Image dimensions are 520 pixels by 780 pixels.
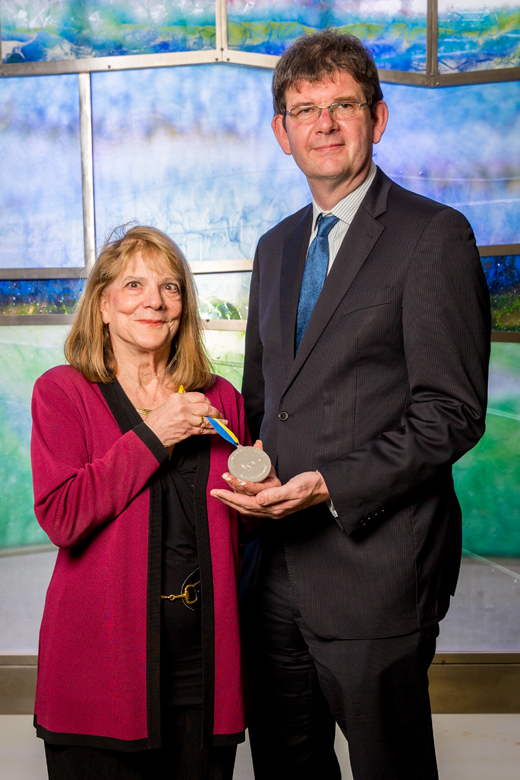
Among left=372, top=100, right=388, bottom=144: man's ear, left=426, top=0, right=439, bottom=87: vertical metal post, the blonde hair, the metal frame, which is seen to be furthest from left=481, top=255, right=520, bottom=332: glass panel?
the blonde hair

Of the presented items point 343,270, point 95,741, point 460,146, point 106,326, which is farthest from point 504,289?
point 95,741

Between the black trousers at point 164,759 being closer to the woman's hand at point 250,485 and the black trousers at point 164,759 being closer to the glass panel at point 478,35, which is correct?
the woman's hand at point 250,485

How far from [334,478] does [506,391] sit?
1944 mm

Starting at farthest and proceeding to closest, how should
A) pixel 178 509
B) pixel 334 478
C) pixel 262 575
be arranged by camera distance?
pixel 262 575, pixel 178 509, pixel 334 478

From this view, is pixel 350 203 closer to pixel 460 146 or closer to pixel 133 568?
pixel 133 568

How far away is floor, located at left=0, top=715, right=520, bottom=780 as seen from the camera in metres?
2.78

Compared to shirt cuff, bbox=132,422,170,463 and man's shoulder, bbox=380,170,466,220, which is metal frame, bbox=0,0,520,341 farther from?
shirt cuff, bbox=132,422,170,463

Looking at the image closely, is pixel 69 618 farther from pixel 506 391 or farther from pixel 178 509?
pixel 506 391

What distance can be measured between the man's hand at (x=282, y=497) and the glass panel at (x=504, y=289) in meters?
1.98

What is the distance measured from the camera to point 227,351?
10.8 ft

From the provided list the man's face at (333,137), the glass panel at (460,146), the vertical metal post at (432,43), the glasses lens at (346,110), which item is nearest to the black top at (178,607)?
the man's face at (333,137)

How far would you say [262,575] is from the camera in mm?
1863

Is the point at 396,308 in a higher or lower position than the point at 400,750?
higher

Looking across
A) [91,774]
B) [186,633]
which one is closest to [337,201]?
[186,633]
